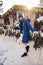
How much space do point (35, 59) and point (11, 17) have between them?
42 centimetres

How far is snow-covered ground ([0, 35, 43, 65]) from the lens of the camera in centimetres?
175

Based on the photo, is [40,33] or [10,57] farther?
[10,57]

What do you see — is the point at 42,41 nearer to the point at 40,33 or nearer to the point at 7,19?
the point at 40,33

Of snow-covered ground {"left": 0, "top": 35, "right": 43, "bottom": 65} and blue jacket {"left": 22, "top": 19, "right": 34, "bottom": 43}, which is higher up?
blue jacket {"left": 22, "top": 19, "right": 34, "bottom": 43}

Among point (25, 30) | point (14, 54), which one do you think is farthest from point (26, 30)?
point (14, 54)

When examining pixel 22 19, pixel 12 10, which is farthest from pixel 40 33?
pixel 12 10

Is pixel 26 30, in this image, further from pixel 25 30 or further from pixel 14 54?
pixel 14 54

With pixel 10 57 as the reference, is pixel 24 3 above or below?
above

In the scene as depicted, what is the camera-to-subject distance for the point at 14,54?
187 cm

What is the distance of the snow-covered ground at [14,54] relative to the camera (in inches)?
68.8

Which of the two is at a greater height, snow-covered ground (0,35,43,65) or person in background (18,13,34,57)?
person in background (18,13,34,57)

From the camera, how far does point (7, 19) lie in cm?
187

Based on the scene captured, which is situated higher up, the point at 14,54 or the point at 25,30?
the point at 25,30

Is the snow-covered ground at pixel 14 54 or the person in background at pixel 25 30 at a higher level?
the person in background at pixel 25 30
